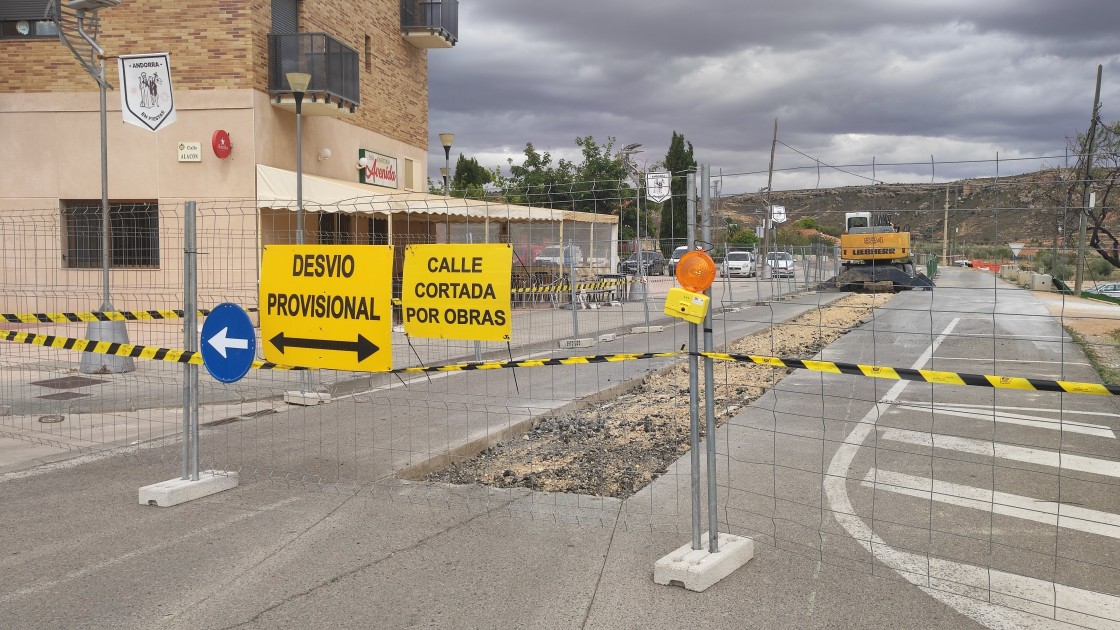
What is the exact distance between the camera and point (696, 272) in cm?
447

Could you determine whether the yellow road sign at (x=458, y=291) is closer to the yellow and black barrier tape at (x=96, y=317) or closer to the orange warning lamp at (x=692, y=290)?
the orange warning lamp at (x=692, y=290)

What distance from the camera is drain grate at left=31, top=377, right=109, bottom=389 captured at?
1180cm

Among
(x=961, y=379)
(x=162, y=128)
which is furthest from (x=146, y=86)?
(x=961, y=379)

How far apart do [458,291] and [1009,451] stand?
5160mm

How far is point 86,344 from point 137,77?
5.23 meters

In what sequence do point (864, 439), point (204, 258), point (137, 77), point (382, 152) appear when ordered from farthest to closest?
1. point (382, 152)
2. point (204, 258)
3. point (137, 77)
4. point (864, 439)

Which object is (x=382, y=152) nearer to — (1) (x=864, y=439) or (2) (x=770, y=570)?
(1) (x=864, y=439)

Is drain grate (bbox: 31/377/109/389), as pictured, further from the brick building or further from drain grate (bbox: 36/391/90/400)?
the brick building

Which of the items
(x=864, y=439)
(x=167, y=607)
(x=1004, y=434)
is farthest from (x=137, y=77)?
(x=1004, y=434)

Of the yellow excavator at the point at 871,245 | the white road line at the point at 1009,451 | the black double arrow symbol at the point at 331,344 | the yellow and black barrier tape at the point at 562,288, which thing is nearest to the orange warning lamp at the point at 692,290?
the black double arrow symbol at the point at 331,344

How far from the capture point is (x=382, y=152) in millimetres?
26344

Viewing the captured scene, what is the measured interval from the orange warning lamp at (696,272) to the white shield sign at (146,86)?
9.48m

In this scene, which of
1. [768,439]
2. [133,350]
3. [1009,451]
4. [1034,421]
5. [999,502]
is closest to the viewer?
[999,502]

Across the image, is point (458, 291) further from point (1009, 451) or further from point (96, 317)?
point (96, 317)
